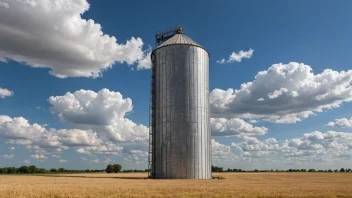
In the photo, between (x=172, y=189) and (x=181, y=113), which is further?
(x=181, y=113)

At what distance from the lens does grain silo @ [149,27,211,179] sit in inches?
2021

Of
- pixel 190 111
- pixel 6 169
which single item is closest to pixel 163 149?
pixel 190 111

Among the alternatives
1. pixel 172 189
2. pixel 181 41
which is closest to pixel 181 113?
pixel 181 41

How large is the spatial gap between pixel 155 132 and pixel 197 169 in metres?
10.6

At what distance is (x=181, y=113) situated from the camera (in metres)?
52.2

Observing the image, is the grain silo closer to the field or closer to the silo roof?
the silo roof

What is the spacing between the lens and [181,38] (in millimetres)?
57938

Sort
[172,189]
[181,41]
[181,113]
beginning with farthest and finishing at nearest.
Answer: [181,41], [181,113], [172,189]

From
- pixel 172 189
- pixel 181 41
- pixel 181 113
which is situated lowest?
pixel 172 189

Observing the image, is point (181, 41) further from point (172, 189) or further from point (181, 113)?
point (172, 189)

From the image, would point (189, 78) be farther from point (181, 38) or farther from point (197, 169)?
point (197, 169)

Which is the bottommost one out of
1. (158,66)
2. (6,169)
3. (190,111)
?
(6,169)

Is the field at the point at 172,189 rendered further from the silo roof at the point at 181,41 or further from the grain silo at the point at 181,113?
the silo roof at the point at 181,41

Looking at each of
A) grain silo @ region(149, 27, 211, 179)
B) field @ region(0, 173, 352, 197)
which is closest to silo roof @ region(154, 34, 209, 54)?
grain silo @ region(149, 27, 211, 179)
